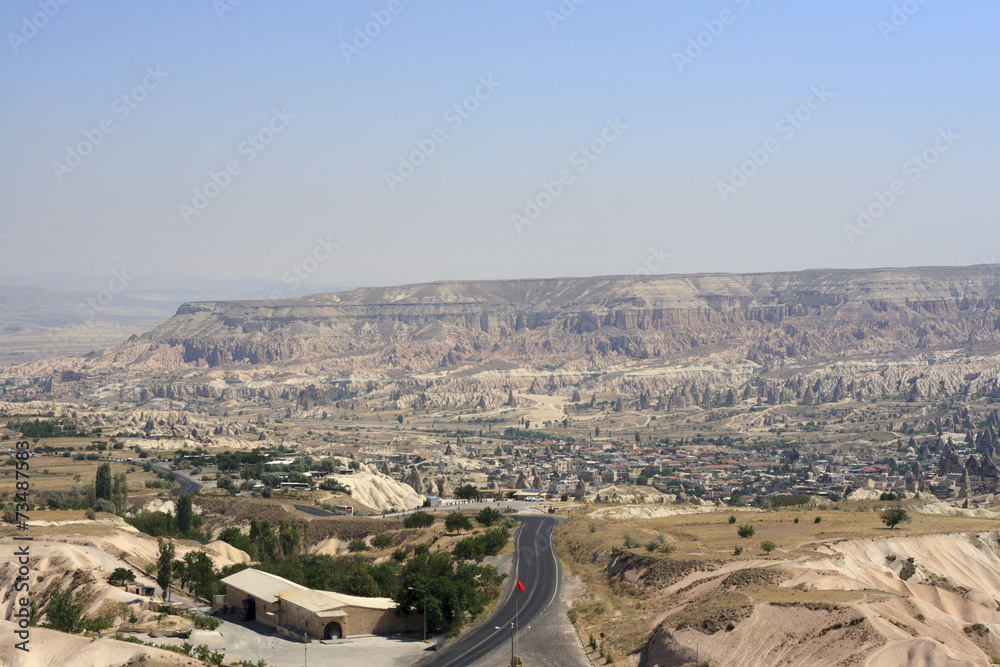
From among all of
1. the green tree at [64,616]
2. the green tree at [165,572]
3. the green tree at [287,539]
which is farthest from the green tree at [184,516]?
the green tree at [64,616]

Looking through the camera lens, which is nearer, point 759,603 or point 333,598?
point 759,603

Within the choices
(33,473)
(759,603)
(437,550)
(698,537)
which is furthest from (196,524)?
(759,603)

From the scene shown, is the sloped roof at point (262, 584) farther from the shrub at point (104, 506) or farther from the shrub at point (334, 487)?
the shrub at point (334, 487)

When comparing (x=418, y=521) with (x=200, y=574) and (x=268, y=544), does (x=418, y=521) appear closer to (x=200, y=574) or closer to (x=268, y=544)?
(x=268, y=544)

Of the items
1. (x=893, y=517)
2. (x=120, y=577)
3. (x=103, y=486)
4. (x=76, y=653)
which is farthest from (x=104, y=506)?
(x=893, y=517)

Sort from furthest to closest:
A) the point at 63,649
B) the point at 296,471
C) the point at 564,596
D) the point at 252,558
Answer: the point at 296,471, the point at 252,558, the point at 564,596, the point at 63,649

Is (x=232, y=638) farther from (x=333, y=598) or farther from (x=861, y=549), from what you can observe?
(x=861, y=549)

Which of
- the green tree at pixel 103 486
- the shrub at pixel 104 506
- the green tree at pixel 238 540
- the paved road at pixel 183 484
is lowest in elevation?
the green tree at pixel 238 540
